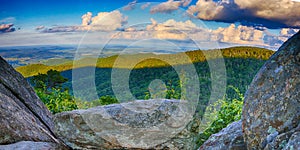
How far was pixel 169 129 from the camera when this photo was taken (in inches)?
225

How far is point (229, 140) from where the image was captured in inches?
162

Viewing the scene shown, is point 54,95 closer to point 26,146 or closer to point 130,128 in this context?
point 130,128

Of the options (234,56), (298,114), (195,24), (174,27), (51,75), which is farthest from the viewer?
(51,75)

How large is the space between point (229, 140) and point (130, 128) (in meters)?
2.11

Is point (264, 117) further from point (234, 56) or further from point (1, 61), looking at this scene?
point (234, 56)

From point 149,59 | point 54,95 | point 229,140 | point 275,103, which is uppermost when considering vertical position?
point 149,59

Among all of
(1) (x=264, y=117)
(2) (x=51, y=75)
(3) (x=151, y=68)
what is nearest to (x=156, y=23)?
(1) (x=264, y=117)

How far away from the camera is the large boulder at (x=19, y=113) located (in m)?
5.34

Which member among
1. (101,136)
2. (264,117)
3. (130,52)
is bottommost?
(101,136)

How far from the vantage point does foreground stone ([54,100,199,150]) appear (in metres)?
5.69

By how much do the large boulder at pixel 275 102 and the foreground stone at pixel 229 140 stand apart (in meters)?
0.38

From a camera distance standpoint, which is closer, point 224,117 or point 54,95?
point 224,117

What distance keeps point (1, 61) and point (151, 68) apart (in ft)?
29.0

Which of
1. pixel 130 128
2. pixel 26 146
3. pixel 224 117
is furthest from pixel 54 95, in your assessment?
pixel 26 146
